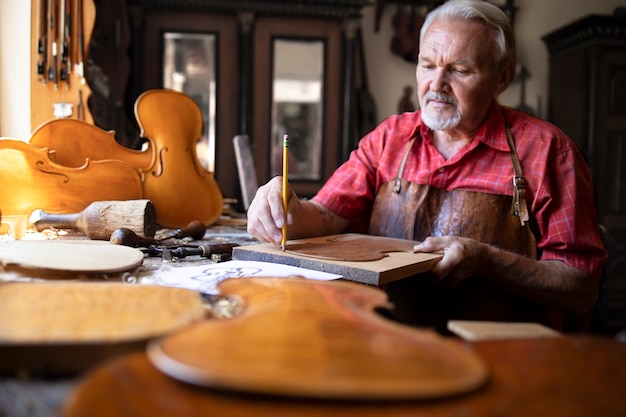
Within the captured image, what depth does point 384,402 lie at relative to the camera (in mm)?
502

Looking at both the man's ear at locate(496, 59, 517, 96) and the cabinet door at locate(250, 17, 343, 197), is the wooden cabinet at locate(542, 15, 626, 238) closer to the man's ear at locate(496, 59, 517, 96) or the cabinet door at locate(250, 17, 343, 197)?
the cabinet door at locate(250, 17, 343, 197)

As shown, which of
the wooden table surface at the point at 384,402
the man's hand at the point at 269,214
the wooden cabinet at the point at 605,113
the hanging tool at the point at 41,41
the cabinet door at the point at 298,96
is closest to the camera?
the wooden table surface at the point at 384,402

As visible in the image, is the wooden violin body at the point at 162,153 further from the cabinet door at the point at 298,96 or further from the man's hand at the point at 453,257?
the cabinet door at the point at 298,96

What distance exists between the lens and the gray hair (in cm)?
192

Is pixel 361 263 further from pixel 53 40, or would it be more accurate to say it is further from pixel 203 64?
pixel 203 64

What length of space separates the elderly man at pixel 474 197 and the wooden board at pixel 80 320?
77cm

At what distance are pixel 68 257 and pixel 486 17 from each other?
155cm

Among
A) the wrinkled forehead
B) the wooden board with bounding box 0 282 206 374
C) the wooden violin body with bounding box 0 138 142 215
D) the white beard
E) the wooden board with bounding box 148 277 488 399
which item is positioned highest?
the wrinkled forehead

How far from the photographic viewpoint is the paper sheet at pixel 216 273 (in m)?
1.12

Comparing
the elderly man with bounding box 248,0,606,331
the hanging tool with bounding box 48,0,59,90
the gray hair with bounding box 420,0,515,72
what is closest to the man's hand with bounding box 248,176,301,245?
the elderly man with bounding box 248,0,606,331

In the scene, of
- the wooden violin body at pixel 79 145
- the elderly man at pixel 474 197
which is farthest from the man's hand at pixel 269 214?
the wooden violin body at pixel 79 145

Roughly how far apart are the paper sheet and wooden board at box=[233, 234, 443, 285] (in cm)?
2

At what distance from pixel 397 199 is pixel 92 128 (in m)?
1.18

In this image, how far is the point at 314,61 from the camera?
188 inches
